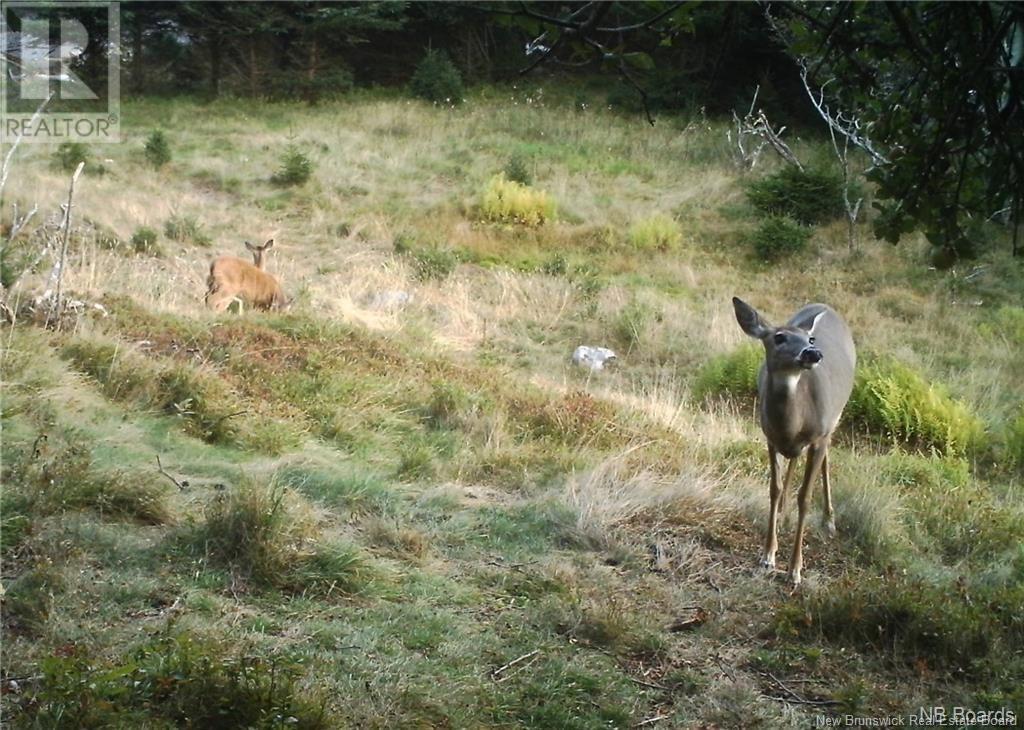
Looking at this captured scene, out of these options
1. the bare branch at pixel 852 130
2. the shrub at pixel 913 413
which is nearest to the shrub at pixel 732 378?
the shrub at pixel 913 413

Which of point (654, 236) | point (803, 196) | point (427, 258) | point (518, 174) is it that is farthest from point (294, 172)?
point (803, 196)

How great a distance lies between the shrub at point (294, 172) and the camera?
1867cm

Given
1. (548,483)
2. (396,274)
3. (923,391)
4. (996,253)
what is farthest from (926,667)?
(996,253)

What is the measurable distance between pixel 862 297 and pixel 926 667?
10813mm

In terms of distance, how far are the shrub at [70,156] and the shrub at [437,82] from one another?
1001 centimetres

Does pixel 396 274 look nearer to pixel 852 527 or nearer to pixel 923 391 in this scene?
pixel 923 391

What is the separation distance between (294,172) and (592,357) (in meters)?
9.19

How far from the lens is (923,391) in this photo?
9.36 metres

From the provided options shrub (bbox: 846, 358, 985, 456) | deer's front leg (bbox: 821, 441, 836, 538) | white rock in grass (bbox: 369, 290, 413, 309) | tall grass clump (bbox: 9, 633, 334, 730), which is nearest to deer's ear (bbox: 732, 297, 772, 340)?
deer's front leg (bbox: 821, 441, 836, 538)

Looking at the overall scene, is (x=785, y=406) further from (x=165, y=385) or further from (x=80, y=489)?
(x=165, y=385)

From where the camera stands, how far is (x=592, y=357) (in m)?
11.4

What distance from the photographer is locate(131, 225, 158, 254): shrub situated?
13.7 m

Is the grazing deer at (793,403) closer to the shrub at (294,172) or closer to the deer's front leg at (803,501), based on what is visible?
the deer's front leg at (803,501)

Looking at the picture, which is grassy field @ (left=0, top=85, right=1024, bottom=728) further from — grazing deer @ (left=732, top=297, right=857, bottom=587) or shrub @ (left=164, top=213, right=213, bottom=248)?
grazing deer @ (left=732, top=297, right=857, bottom=587)
